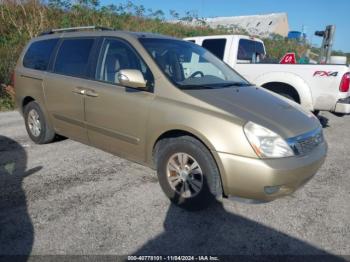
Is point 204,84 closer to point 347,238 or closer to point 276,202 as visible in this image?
point 276,202

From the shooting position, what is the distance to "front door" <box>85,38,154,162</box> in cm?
366

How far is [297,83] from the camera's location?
633cm

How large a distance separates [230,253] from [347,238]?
3.78 feet

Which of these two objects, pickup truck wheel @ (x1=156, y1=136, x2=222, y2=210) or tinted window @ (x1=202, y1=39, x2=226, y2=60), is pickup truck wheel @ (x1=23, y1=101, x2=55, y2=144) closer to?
pickup truck wheel @ (x1=156, y1=136, x2=222, y2=210)

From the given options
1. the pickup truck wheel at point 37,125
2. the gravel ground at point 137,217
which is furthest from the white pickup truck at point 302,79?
the pickup truck wheel at point 37,125

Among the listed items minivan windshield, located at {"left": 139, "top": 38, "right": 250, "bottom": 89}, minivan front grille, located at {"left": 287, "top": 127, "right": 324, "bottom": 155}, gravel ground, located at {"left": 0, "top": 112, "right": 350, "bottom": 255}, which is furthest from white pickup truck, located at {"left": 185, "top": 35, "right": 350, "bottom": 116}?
minivan front grille, located at {"left": 287, "top": 127, "right": 324, "bottom": 155}

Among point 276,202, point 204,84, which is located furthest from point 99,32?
point 276,202

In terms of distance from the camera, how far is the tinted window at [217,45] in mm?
7609

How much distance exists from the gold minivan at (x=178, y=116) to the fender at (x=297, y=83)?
241 cm

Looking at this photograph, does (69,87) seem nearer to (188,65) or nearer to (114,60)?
(114,60)

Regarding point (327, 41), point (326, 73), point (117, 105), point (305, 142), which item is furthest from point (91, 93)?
point (327, 41)

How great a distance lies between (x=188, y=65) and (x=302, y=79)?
10.1ft

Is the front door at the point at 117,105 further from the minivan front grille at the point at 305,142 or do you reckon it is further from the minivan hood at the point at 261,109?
the minivan front grille at the point at 305,142

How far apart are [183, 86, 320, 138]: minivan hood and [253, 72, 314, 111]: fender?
8.72 ft
